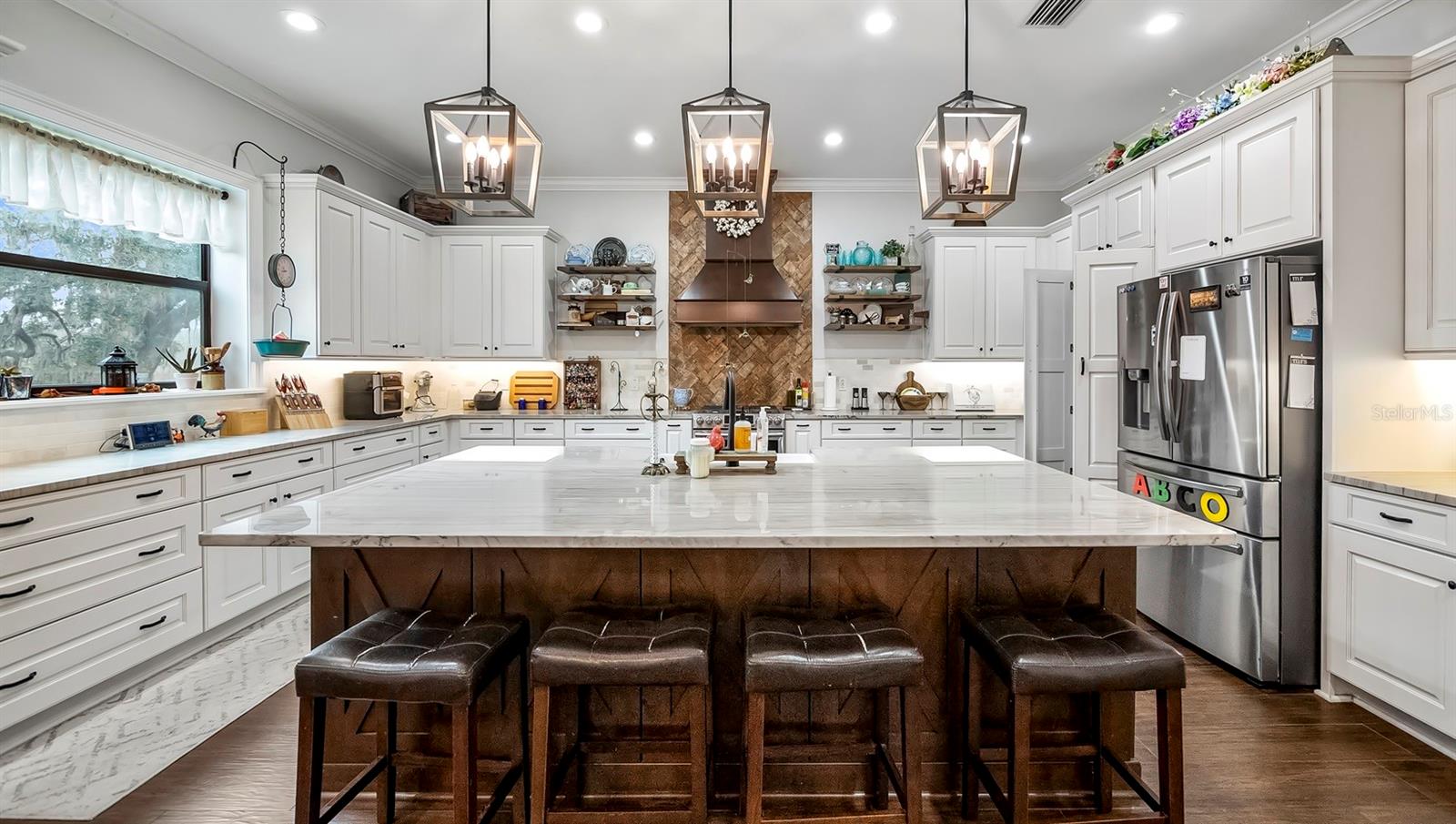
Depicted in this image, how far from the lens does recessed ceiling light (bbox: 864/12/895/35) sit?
3.18 m

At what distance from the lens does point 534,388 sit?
A: 587cm

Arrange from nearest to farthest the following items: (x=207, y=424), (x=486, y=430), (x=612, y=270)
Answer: (x=207, y=424) < (x=486, y=430) < (x=612, y=270)

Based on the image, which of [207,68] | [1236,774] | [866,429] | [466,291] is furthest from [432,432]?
[1236,774]

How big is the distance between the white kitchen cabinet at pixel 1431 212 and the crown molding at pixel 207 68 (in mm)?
5652

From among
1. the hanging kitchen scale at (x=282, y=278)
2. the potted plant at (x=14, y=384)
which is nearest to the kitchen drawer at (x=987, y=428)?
the hanging kitchen scale at (x=282, y=278)

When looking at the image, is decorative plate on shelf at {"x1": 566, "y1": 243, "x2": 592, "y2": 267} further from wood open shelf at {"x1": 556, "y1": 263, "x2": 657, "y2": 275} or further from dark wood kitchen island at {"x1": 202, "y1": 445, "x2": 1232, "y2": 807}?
dark wood kitchen island at {"x1": 202, "y1": 445, "x2": 1232, "y2": 807}

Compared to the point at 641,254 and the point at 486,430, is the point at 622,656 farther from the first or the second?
the point at 641,254

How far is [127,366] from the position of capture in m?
3.28

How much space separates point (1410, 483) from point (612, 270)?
16.7 feet

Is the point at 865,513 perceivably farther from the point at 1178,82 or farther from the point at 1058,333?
the point at 1178,82

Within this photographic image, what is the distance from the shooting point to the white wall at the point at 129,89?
2.81 meters

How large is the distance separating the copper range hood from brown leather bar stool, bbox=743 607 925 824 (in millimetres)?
4051

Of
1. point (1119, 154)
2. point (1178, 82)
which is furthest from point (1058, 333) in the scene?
point (1178, 82)

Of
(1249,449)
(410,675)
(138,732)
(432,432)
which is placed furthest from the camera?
(432,432)
